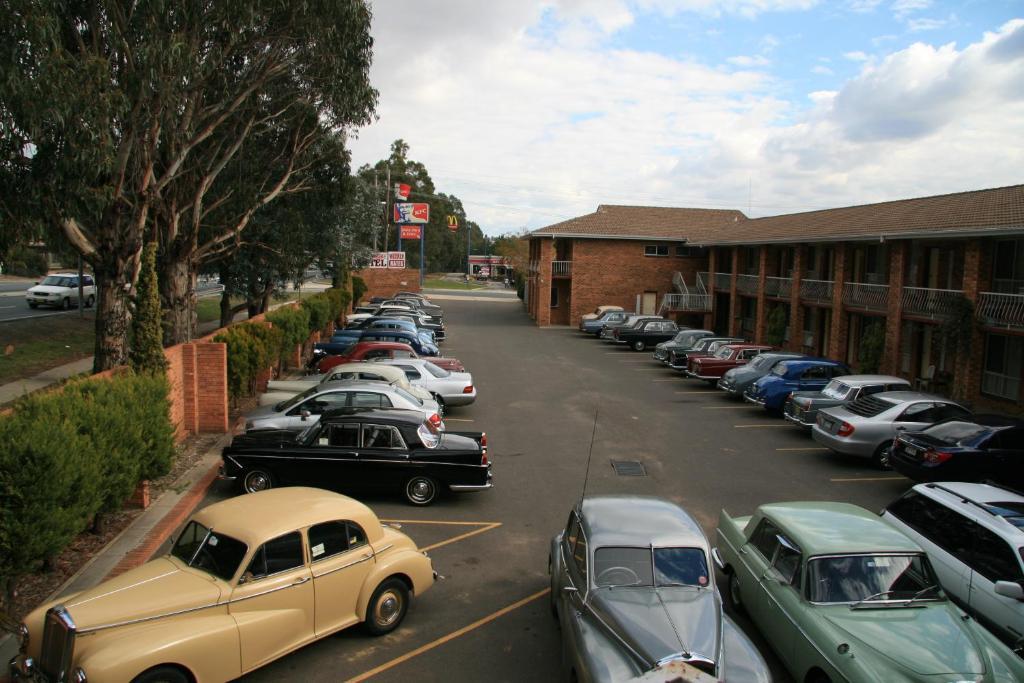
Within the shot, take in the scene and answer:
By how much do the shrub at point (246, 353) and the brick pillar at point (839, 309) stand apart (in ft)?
66.2

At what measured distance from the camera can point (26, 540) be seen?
7.70 metres

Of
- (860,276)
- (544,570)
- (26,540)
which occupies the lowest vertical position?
(544,570)

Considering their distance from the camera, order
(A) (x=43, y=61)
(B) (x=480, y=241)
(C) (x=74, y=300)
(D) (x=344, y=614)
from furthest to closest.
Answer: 1. (B) (x=480, y=241)
2. (C) (x=74, y=300)
3. (A) (x=43, y=61)
4. (D) (x=344, y=614)

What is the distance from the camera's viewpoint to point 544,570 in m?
9.91

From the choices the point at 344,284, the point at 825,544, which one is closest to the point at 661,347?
the point at 344,284

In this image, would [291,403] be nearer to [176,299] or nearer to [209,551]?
[209,551]

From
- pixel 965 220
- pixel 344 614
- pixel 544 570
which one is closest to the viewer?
pixel 344 614

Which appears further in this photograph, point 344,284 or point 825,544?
point 344,284

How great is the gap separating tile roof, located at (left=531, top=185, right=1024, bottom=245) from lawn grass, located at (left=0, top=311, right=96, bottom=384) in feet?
79.0

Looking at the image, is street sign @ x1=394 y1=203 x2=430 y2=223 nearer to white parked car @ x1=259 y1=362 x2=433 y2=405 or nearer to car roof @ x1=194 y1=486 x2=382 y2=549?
white parked car @ x1=259 y1=362 x2=433 y2=405

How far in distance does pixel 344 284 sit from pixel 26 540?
1405 inches

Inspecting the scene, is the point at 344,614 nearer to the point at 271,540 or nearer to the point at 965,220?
the point at 271,540

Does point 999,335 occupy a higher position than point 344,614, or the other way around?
point 999,335

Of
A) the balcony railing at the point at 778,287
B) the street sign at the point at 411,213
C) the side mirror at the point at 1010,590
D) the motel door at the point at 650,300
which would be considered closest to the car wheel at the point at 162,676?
the side mirror at the point at 1010,590
